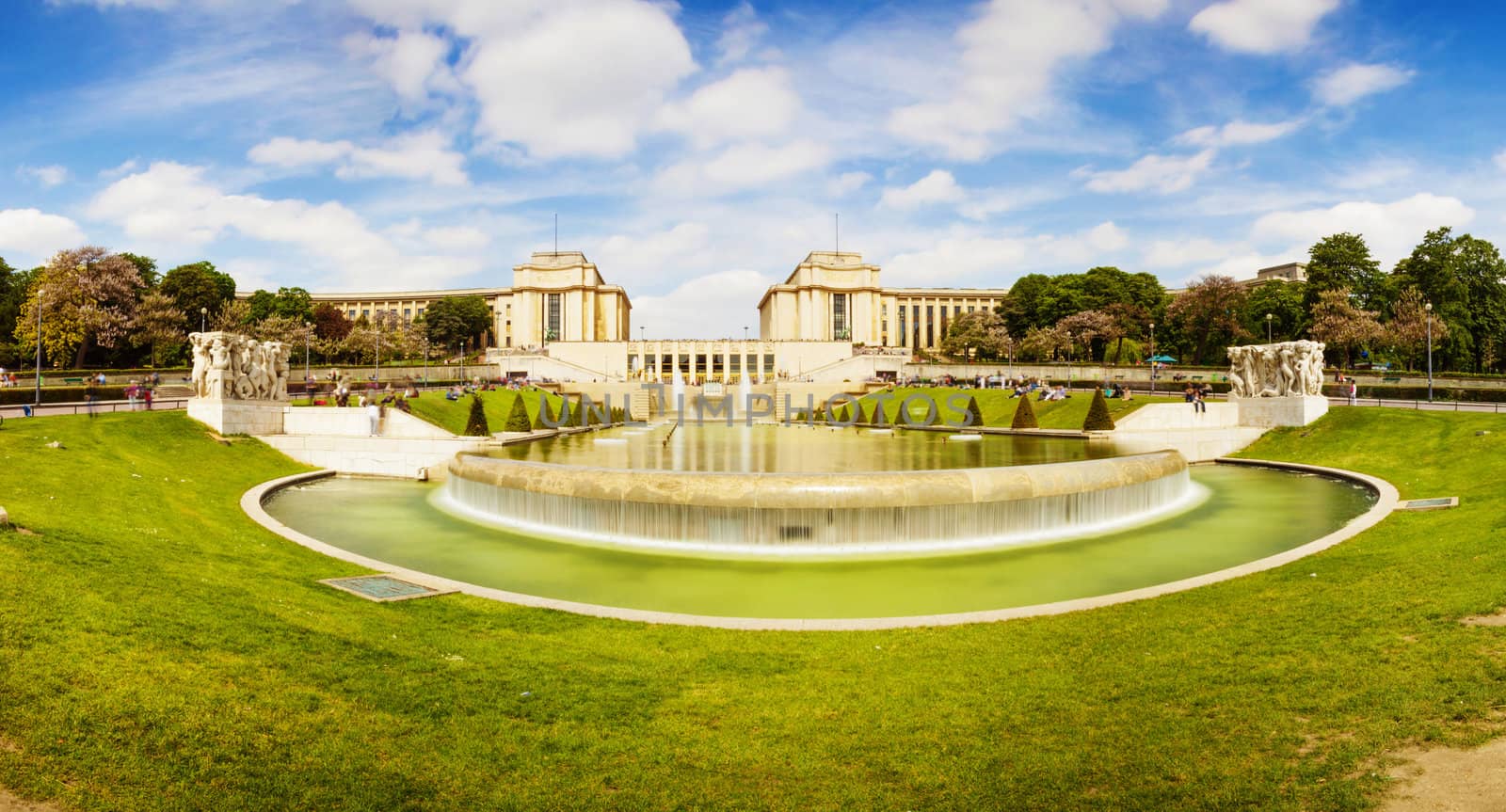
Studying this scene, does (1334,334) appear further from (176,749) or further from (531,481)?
(176,749)

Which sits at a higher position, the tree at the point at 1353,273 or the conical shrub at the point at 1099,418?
the tree at the point at 1353,273

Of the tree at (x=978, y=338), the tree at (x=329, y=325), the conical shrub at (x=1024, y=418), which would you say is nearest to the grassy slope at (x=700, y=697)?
the conical shrub at (x=1024, y=418)

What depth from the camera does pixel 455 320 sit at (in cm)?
12519

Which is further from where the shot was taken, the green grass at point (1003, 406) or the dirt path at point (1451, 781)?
the green grass at point (1003, 406)

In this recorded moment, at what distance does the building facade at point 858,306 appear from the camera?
138000 mm

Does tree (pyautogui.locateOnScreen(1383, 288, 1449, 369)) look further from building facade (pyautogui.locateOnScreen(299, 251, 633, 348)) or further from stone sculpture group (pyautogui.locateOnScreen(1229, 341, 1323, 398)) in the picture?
building facade (pyautogui.locateOnScreen(299, 251, 633, 348))

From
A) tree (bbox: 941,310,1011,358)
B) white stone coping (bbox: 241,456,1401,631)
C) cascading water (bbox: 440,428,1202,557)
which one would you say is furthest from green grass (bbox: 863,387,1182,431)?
tree (bbox: 941,310,1011,358)

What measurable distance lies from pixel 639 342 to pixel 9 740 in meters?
113

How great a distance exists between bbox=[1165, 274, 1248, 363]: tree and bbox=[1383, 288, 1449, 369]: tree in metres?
13.2

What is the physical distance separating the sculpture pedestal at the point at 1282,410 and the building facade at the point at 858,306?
9563 cm

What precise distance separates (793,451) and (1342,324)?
→ 58168mm

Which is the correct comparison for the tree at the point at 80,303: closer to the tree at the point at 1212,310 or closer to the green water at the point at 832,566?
the green water at the point at 832,566

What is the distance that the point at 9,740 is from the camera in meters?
4.92

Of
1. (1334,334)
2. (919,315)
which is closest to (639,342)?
(919,315)
